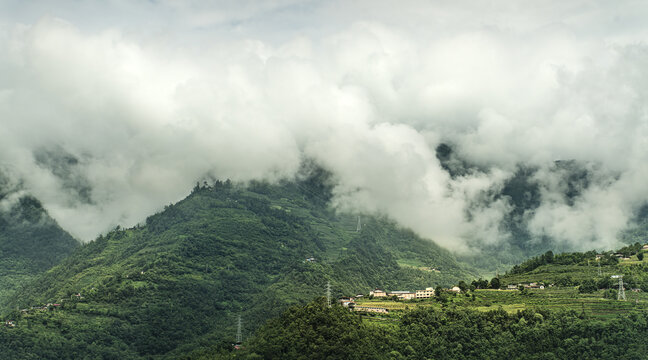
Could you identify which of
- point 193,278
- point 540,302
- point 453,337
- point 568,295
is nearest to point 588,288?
point 568,295

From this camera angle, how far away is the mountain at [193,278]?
11944 cm

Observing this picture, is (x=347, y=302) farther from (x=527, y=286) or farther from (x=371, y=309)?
(x=527, y=286)

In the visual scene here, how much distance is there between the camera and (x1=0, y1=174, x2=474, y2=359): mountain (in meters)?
119

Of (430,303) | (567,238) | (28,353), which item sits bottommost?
(28,353)

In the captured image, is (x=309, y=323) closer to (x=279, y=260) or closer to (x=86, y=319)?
(x=86, y=319)

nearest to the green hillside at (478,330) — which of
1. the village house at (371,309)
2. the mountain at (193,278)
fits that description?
the village house at (371,309)

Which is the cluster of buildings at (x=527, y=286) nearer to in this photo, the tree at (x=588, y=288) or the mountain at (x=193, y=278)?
the tree at (x=588, y=288)

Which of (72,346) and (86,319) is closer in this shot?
(72,346)

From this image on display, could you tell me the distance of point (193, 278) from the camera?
145375 mm

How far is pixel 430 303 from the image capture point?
99500 mm

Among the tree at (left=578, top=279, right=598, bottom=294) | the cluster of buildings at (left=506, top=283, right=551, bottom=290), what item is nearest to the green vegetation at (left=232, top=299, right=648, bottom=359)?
the tree at (left=578, top=279, right=598, bottom=294)

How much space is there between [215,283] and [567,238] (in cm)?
11731

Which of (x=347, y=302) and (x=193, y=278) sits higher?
(x=193, y=278)

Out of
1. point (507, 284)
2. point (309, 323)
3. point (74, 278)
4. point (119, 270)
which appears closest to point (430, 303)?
point (507, 284)
